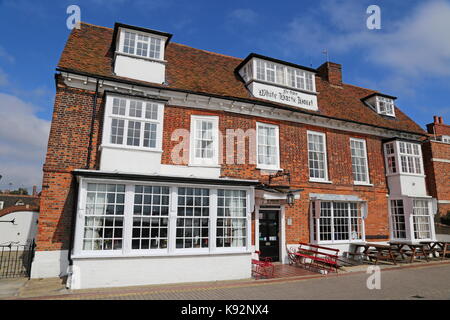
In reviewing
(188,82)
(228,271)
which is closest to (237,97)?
(188,82)

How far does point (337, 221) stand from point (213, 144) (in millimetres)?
7208

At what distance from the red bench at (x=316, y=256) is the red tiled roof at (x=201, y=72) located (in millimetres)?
6610

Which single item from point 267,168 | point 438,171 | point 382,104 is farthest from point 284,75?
point 438,171

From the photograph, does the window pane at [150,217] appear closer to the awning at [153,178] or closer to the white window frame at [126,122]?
the awning at [153,178]

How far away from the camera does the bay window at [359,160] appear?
597 inches

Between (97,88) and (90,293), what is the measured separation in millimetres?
6902

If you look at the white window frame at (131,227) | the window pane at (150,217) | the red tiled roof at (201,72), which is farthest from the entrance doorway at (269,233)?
the red tiled roof at (201,72)

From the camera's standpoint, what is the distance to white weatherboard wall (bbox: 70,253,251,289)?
321 inches

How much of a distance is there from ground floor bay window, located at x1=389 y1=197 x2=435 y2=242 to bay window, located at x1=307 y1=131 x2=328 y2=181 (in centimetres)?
474

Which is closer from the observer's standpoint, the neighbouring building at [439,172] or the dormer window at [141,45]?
the dormer window at [141,45]

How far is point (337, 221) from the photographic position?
13852 mm

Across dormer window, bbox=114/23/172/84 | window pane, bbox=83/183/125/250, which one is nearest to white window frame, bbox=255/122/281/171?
dormer window, bbox=114/23/172/84

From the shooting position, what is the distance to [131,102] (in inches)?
415
